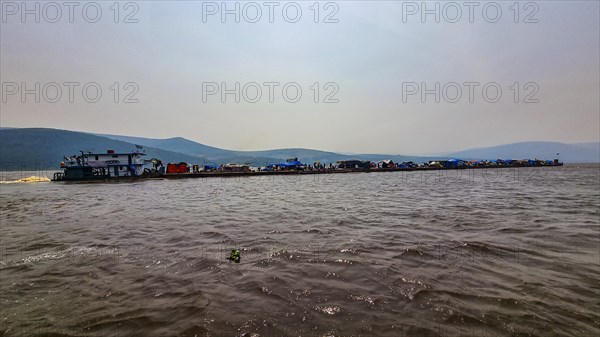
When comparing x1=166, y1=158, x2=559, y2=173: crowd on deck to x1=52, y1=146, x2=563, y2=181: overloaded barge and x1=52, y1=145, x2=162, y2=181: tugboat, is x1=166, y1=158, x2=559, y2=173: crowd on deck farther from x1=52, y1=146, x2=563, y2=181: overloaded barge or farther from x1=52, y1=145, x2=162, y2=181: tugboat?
x1=52, y1=145, x2=162, y2=181: tugboat

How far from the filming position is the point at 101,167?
192 feet

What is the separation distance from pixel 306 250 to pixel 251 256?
5.98ft

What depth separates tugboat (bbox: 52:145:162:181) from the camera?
57500 mm

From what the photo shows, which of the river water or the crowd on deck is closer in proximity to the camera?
the river water

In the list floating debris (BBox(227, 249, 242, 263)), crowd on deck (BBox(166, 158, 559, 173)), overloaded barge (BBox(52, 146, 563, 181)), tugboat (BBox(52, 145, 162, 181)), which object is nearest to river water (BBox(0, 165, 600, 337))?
floating debris (BBox(227, 249, 242, 263))

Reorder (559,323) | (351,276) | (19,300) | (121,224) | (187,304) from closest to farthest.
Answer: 1. (559,323)
2. (187,304)
3. (19,300)
4. (351,276)
5. (121,224)

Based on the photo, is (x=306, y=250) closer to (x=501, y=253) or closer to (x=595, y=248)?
(x=501, y=253)

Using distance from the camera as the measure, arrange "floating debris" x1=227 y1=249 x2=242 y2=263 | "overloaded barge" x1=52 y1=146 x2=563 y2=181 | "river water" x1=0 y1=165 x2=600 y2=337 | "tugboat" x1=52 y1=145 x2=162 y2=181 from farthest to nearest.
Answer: "overloaded barge" x1=52 y1=146 x2=563 y2=181, "tugboat" x1=52 y1=145 x2=162 y2=181, "floating debris" x1=227 y1=249 x2=242 y2=263, "river water" x1=0 y1=165 x2=600 y2=337

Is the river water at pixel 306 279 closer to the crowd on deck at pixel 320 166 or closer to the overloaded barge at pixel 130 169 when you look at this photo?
the overloaded barge at pixel 130 169

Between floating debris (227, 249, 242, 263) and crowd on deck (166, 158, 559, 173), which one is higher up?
crowd on deck (166, 158, 559, 173)

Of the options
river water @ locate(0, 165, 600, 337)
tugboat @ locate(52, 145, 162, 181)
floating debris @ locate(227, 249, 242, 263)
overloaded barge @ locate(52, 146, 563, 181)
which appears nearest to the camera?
river water @ locate(0, 165, 600, 337)

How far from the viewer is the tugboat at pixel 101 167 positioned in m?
57.5

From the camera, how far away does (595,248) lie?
28.1 ft

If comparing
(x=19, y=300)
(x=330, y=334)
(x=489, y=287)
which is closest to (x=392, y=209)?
(x=489, y=287)
